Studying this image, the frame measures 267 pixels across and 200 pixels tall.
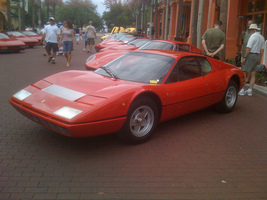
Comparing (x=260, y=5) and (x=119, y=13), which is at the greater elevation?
(x=119, y=13)

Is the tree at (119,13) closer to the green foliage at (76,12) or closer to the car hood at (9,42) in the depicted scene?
the green foliage at (76,12)

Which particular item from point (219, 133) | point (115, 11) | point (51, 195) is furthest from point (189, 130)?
point (115, 11)

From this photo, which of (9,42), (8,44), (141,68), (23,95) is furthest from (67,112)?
(9,42)

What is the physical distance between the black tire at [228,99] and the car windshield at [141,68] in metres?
1.70

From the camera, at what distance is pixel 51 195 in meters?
2.97

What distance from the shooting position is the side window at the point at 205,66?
220 inches

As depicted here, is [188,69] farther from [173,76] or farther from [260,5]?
[260,5]

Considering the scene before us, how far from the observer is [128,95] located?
4.01 metres

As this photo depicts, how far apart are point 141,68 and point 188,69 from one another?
914 mm

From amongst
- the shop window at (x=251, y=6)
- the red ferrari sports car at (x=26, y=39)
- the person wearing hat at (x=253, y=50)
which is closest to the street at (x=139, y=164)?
the person wearing hat at (x=253, y=50)

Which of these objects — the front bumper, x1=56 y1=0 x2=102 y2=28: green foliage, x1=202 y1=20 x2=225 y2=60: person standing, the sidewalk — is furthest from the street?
x1=56 y1=0 x2=102 y2=28: green foliage

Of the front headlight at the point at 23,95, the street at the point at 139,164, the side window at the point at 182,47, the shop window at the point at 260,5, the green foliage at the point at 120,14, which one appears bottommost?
the street at the point at 139,164

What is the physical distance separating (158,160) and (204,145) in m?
0.97

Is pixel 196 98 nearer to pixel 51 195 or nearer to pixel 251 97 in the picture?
pixel 51 195
